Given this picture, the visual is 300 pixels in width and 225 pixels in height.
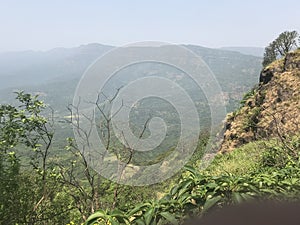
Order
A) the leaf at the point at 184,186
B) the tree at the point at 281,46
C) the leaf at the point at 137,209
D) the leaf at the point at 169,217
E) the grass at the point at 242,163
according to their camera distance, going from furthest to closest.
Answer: the tree at the point at 281,46 → the grass at the point at 242,163 → the leaf at the point at 184,186 → the leaf at the point at 137,209 → the leaf at the point at 169,217

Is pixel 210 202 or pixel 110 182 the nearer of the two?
pixel 210 202

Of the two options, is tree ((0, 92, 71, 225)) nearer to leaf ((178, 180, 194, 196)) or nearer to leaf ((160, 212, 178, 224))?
leaf ((178, 180, 194, 196))

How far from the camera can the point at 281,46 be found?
118ft

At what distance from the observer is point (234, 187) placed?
5.67 feet

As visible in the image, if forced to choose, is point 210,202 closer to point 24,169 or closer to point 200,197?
point 200,197

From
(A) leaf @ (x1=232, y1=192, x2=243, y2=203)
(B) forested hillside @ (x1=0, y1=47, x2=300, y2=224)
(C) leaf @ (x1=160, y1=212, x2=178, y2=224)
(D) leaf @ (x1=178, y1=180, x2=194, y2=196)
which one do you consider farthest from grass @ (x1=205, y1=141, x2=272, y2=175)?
(C) leaf @ (x1=160, y1=212, x2=178, y2=224)

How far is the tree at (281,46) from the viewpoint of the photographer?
34.4 metres

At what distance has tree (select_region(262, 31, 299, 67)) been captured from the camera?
34362mm

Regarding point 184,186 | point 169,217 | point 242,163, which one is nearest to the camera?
point 169,217

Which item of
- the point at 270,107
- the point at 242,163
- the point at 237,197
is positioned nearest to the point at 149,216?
the point at 237,197

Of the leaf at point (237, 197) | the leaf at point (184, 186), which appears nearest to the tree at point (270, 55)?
the leaf at point (184, 186)

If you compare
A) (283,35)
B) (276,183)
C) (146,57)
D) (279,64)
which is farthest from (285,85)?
(283,35)

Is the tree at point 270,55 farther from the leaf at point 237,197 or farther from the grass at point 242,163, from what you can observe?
the leaf at point 237,197

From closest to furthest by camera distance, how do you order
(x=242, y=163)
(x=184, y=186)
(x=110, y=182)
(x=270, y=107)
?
(x=184, y=186)
(x=110, y=182)
(x=242, y=163)
(x=270, y=107)
